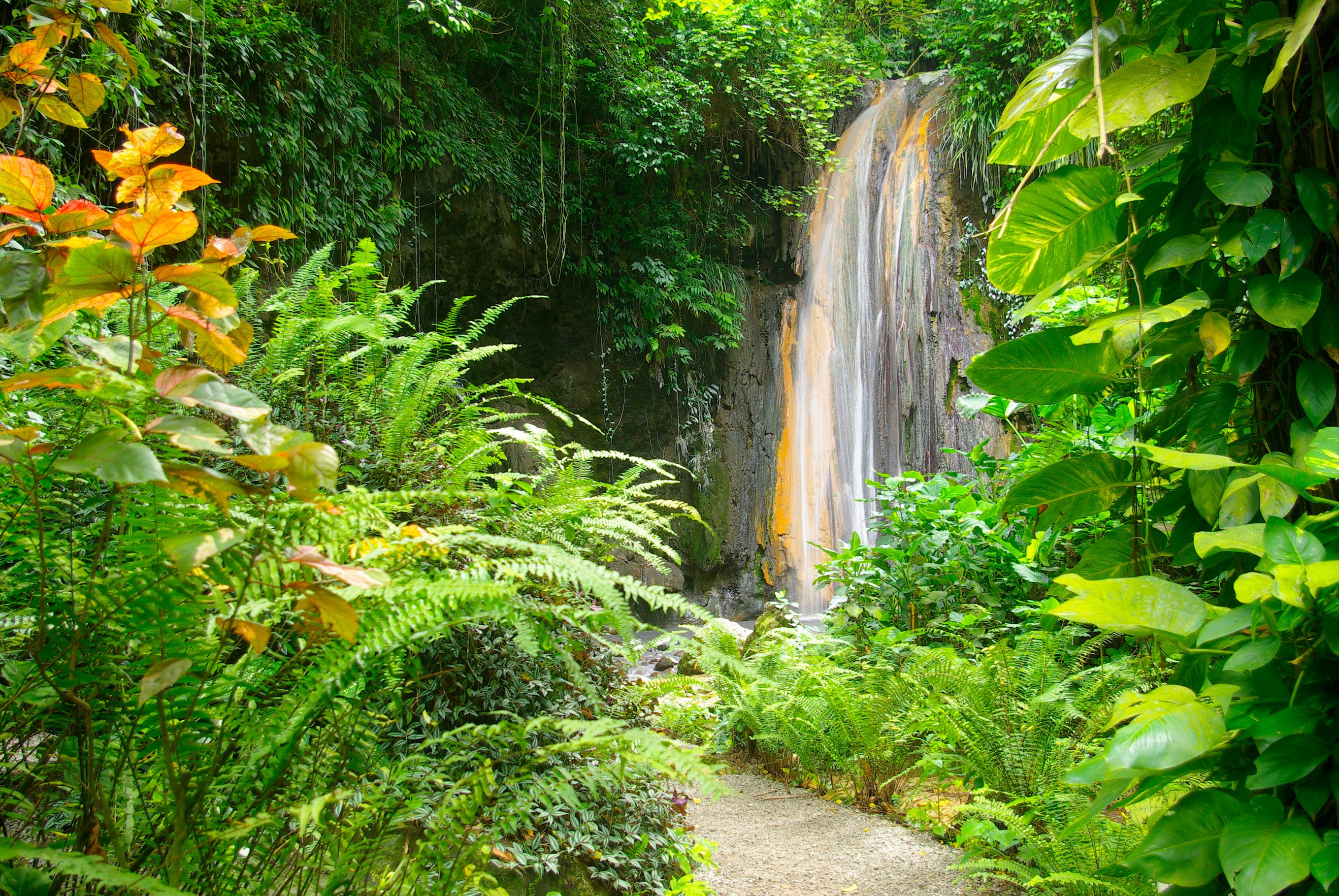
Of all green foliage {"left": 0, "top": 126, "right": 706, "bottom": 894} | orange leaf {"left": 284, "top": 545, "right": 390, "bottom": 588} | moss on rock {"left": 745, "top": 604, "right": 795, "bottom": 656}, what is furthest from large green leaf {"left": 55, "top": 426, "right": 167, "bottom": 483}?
moss on rock {"left": 745, "top": 604, "right": 795, "bottom": 656}

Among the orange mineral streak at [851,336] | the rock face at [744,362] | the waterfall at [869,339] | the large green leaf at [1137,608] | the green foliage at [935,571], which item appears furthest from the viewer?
the orange mineral streak at [851,336]

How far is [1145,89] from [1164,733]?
0.75m

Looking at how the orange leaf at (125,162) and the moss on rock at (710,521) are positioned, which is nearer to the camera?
the orange leaf at (125,162)

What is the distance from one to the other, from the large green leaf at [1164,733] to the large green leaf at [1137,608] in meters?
0.07

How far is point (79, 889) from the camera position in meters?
0.89

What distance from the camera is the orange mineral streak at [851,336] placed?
9.11 m

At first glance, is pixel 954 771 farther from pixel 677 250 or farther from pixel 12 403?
pixel 677 250

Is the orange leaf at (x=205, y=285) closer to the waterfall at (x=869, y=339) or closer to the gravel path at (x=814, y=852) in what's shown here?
the gravel path at (x=814, y=852)

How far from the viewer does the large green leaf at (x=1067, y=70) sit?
0.99 meters

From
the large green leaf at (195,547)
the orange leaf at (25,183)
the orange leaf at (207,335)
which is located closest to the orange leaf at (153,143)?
the orange leaf at (25,183)

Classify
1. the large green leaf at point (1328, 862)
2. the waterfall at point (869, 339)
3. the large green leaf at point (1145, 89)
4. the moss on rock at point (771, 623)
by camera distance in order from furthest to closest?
the waterfall at point (869, 339)
the moss on rock at point (771, 623)
the large green leaf at point (1145, 89)
the large green leaf at point (1328, 862)

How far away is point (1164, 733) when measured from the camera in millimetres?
712

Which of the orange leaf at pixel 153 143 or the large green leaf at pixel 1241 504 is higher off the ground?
the orange leaf at pixel 153 143

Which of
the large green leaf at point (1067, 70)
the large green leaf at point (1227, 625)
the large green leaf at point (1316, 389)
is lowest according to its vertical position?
the large green leaf at point (1227, 625)
